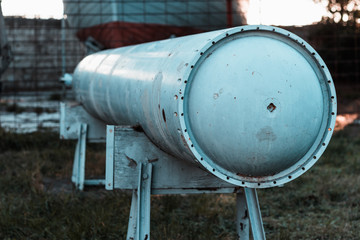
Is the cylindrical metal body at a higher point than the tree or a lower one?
lower

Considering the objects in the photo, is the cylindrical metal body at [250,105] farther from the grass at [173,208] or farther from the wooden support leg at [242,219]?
the grass at [173,208]

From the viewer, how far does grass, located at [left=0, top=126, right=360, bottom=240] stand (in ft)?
10.5

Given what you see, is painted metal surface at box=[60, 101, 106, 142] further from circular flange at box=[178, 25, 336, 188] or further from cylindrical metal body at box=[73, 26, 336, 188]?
circular flange at box=[178, 25, 336, 188]

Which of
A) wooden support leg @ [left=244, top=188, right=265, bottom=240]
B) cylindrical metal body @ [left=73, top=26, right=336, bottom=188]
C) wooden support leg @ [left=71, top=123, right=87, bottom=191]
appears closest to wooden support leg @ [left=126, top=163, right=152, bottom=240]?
cylindrical metal body @ [left=73, top=26, right=336, bottom=188]

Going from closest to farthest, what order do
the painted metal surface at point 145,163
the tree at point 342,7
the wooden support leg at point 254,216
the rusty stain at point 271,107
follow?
the rusty stain at point 271,107, the wooden support leg at point 254,216, the painted metal surface at point 145,163, the tree at point 342,7

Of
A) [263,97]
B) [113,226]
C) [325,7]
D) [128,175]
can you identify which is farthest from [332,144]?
[325,7]

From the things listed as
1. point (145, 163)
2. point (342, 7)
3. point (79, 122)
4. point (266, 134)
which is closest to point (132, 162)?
point (145, 163)

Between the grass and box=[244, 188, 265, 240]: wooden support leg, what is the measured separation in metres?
0.82

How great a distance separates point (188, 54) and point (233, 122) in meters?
0.38

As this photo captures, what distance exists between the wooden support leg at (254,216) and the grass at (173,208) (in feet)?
2.69

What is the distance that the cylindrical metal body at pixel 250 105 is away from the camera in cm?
178

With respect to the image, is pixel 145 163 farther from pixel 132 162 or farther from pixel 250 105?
pixel 250 105

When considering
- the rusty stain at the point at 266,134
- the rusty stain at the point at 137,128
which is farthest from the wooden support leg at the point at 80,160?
the rusty stain at the point at 266,134

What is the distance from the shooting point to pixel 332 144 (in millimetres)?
6180
